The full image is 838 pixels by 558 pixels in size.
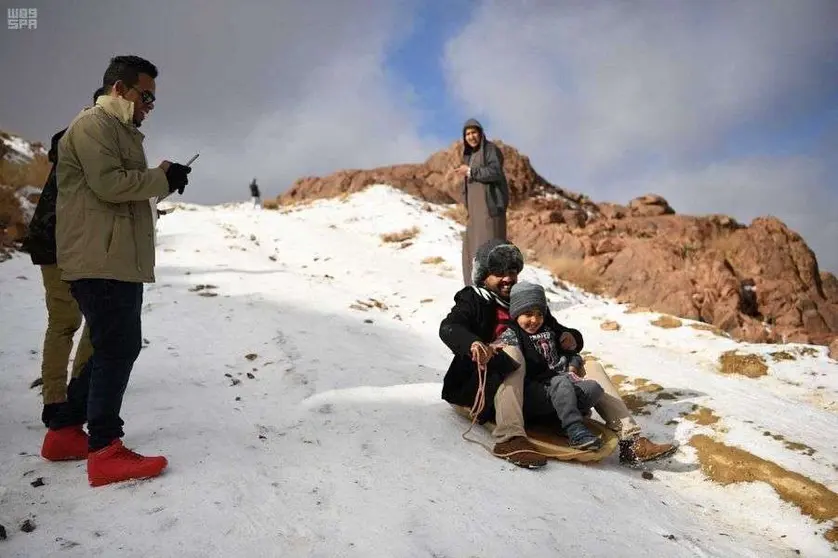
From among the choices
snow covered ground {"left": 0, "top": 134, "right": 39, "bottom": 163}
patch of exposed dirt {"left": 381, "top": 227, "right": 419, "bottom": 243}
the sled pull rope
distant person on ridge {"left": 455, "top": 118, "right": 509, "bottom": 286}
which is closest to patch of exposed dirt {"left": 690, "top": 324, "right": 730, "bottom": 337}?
distant person on ridge {"left": 455, "top": 118, "right": 509, "bottom": 286}

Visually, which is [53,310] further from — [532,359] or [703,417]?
[703,417]

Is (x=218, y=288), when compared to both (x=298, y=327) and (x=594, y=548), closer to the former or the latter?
(x=298, y=327)

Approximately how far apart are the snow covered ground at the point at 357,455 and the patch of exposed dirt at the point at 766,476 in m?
0.05

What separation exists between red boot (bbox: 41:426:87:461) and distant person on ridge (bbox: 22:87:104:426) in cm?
19

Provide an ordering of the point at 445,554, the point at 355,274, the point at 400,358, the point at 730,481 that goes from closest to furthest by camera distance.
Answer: the point at 445,554, the point at 730,481, the point at 400,358, the point at 355,274

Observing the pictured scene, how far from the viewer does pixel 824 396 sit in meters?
4.37

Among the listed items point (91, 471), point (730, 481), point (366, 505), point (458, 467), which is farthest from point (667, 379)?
point (91, 471)

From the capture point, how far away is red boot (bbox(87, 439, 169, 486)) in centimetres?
225

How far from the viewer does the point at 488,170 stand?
6477 mm

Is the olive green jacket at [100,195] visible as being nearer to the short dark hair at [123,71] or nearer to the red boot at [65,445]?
the short dark hair at [123,71]

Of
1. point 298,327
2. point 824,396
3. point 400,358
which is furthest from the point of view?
point 298,327

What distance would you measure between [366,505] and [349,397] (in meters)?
1.45

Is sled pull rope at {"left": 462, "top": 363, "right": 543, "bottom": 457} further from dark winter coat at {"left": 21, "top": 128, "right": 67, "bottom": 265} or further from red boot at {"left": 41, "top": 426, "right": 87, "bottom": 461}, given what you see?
dark winter coat at {"left": 21, "top": 128, "right": 67, "bottom": 265}

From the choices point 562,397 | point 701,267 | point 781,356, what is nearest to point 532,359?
point 562,397
